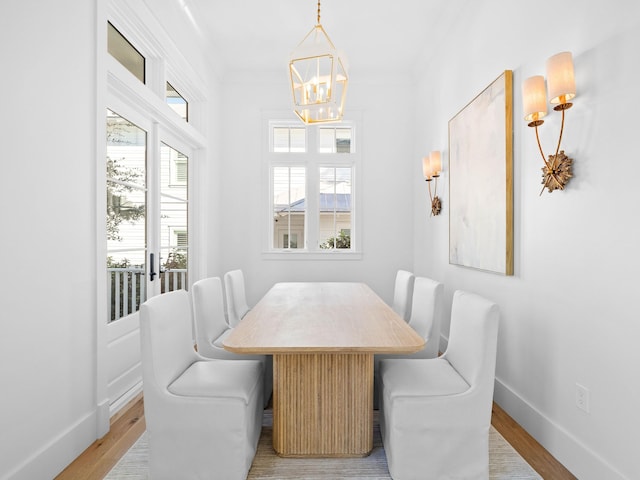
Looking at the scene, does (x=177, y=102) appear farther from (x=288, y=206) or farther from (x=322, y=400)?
(x=322, y=400)

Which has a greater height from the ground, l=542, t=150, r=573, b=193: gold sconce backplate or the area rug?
l=542, t=150, r=573, b=193: gold sconce backplate

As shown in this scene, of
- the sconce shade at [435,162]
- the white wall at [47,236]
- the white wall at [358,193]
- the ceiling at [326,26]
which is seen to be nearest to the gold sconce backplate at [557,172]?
the sconce shade at [435,162]

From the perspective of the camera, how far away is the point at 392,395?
1638 mm

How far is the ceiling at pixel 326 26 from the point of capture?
316 cm

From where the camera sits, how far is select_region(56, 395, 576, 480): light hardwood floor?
68.6 inches

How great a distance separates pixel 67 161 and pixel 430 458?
7.13 feet

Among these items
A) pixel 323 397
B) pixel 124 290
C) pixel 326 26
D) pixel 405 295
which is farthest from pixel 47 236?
pixel 326 26

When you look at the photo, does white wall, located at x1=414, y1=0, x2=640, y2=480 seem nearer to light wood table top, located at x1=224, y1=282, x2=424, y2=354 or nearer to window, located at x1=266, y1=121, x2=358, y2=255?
light wood table top, located at x1=224, y1=282, x2=424, y2=354

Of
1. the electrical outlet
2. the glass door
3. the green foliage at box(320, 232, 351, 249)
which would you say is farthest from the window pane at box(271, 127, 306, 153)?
the electrical outlet

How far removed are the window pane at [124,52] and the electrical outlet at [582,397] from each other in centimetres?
323

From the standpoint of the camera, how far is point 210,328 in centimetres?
245

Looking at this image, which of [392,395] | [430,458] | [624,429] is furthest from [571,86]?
[430,458]

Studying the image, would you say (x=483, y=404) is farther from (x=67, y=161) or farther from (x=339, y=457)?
(x=67, y=161)

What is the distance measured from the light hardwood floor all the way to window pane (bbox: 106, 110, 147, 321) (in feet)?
2.17
